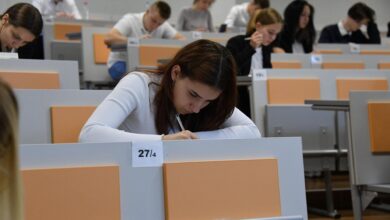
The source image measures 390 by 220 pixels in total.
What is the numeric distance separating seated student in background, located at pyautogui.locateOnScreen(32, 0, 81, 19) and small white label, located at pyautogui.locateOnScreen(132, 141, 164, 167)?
4.11m

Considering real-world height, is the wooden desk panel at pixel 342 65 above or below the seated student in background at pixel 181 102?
above

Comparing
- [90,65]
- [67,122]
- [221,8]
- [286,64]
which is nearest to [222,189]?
[67,122]

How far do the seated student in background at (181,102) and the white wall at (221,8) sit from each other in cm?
502

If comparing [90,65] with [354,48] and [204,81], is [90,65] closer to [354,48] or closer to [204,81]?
[354,48]

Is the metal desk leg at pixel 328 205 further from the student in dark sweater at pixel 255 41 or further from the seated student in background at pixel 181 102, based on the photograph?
the seated student in background at pixel 181 102

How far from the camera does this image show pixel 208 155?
1.20m

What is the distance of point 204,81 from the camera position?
5.21 ft

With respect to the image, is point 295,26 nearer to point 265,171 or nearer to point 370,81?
point 370,81

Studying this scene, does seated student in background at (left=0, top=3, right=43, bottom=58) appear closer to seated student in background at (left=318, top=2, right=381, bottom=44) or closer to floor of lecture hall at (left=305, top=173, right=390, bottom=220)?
floor of lecture hall at (left=305, top=173, right=390, bottom=220)

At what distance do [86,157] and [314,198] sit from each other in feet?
7.29

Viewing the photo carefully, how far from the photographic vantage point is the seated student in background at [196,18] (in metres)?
5.56

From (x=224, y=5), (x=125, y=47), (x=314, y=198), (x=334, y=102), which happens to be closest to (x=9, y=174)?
(x=334, y=102)

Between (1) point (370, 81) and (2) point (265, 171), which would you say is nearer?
(2) point (265, 171)

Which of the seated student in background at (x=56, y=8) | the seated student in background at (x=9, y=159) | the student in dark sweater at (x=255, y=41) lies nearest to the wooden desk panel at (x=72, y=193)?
the seated student in background at (x=9, y=159)
